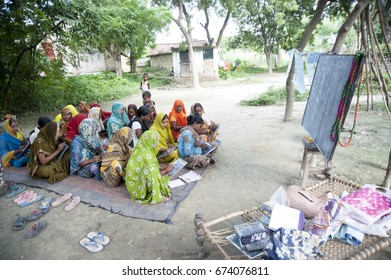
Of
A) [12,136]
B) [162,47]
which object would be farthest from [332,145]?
[162,47]

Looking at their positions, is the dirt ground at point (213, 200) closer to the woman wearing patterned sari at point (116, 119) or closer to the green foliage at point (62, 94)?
the woman wearing patterned sari at point (116, 119)

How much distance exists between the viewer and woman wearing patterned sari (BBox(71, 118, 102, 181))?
4258mm

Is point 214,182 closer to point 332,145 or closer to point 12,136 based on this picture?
point 332,145

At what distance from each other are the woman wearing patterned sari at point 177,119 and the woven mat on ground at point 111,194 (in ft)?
3.20

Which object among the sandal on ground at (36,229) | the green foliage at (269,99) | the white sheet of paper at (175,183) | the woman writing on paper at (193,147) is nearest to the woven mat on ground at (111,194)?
the white sheet of paper at (175,183)

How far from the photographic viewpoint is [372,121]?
23.0ft

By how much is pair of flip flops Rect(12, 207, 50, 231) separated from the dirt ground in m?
0.07

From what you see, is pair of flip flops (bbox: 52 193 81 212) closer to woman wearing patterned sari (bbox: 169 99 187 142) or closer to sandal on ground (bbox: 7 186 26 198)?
sandal on ground (bbox: 7 186 26 198)

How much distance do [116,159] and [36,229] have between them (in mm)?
1378

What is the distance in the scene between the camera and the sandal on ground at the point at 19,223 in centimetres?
313

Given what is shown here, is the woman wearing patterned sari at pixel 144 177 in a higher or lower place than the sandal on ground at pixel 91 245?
higher

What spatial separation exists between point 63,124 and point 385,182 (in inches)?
220

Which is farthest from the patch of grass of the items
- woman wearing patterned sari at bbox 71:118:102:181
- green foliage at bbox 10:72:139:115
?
woman wearing patterned sari at bbox 71:118:102:181

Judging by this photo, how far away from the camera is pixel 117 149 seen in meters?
4.02
